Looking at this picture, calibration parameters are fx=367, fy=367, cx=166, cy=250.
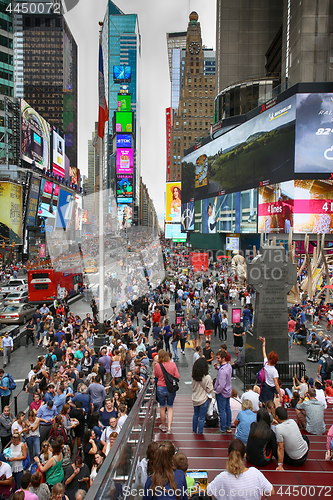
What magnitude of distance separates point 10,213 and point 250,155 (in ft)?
110

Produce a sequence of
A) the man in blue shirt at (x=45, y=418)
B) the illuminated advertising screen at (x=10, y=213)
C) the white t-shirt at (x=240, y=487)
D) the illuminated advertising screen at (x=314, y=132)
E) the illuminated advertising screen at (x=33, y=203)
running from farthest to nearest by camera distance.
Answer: the illuminated advertising screen at (x=33, y=203), the illuminated advertising screen at (x=10, y=213), the illuminated advertising screen at (x=314, y=132), the man in blue shirt at (x=45, y=418), the white t-shirt at (x=240, y=487)

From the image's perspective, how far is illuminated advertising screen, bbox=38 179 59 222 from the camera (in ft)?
197

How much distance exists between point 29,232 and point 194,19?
135 metres

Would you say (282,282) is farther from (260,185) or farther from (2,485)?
(260,185)

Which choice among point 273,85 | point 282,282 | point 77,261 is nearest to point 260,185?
point 273,85

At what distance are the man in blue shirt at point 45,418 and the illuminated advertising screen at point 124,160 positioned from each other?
116690mm

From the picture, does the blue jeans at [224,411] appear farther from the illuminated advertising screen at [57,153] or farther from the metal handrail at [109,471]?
the illuminated advertising screen at [57,153]

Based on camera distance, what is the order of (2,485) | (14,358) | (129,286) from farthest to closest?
(129,286) < (14,358) < (2,485)

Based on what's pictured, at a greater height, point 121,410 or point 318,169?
point 318,169

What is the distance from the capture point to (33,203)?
5338 centimetres

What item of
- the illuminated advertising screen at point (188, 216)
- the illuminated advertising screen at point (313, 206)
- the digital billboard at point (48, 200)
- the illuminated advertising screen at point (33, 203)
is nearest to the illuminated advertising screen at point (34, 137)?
the digital billboard at point (48, 200)

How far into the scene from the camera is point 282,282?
1159 cm

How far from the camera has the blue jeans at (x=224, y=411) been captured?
6267 mm

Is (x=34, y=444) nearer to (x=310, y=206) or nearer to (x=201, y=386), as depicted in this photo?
(x=201, y=386)
